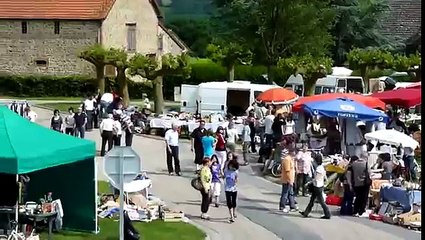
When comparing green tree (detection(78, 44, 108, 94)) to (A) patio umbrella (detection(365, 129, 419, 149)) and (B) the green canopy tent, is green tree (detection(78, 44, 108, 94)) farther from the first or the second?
(B) the green canopy tent

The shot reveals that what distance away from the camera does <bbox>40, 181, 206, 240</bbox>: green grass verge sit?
60.3 feet

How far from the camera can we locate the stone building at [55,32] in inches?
2468

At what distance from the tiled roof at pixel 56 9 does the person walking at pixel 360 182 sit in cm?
4299

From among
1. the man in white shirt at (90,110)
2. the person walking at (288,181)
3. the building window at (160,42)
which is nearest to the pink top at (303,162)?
the person walking at (288,181)

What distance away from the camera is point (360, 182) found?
21281 millimetres

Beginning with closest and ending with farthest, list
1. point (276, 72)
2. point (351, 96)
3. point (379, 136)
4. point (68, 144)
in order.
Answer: point (68, 144) < point (379, 136) < point (351, 96) < point (276, 72)

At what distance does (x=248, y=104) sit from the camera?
4244 centimetres

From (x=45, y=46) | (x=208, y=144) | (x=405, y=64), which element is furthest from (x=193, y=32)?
(x=208, y=144)

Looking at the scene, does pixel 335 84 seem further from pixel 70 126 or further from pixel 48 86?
pixel 48 86

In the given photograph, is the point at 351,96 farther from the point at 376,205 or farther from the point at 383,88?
the point at 383,88

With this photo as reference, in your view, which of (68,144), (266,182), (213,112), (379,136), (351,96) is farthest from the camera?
(213,112)

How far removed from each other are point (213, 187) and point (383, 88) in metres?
28.4

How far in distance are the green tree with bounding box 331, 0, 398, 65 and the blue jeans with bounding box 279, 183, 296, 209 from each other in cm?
4160

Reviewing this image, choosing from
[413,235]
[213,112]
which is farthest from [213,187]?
[213,112]
